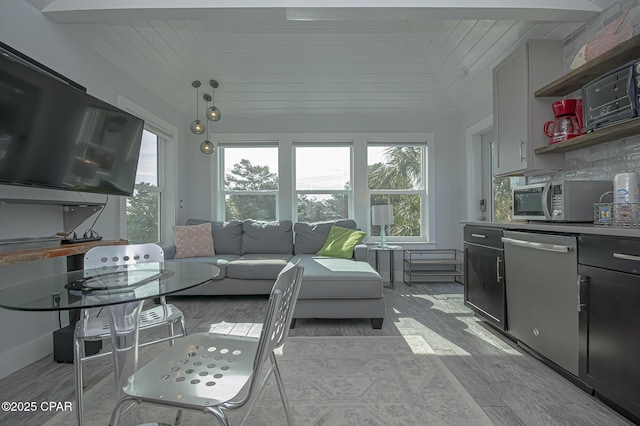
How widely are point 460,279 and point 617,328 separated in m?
2.92

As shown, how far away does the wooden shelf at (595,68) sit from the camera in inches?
69.2

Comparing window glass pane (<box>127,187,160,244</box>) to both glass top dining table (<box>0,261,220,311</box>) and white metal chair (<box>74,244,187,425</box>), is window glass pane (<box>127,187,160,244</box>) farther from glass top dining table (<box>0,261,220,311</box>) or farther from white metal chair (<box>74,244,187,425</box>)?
glass top dining table (<box>0,261,220,311</box>)

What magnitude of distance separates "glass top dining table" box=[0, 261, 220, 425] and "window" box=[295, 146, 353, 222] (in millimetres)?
3184

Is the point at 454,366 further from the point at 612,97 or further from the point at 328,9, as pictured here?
the point at 328,9

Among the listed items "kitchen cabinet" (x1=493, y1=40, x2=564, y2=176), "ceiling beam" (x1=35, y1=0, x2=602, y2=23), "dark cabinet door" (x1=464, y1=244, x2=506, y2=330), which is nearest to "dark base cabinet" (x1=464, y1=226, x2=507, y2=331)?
"dark cabinet door" (x1=464, y1=244, x2=506, y2=330)

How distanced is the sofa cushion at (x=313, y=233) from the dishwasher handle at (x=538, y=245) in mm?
2178

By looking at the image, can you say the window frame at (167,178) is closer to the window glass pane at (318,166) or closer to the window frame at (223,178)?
the window frame at (223,178)

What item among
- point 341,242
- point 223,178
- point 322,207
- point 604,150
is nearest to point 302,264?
point 341,242

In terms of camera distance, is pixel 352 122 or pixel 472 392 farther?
pixel 352 122

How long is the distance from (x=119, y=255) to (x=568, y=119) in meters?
3.15

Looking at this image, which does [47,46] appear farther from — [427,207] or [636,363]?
[427,207]

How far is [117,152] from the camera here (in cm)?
257

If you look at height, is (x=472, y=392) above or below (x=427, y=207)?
below

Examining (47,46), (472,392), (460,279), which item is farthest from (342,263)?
(47,46)
